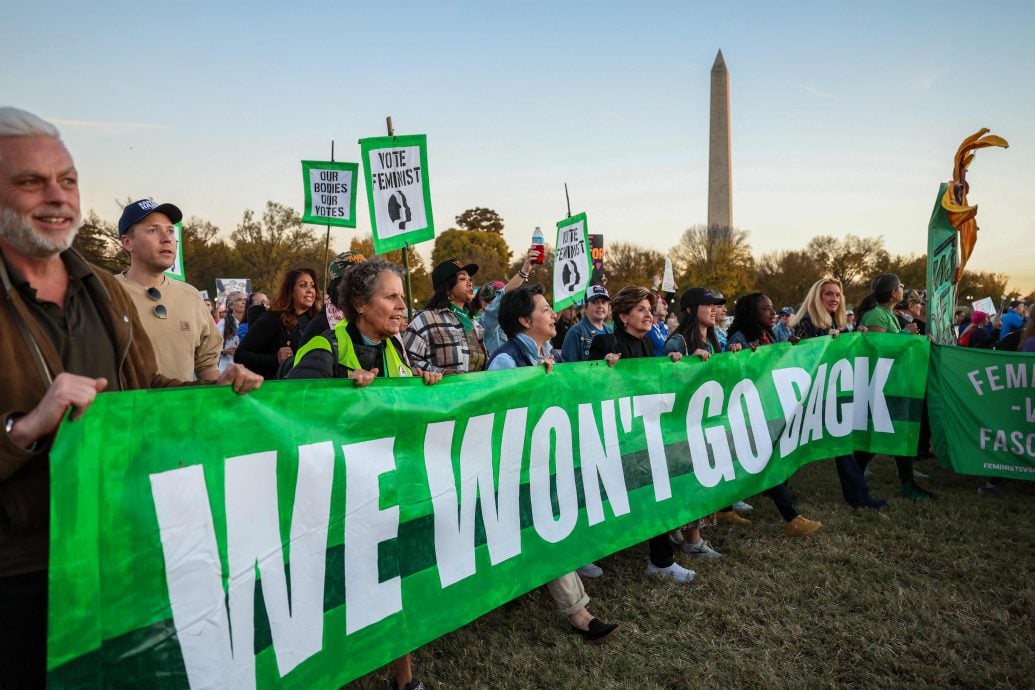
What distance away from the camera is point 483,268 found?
54625mm

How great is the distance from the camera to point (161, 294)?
3.39m

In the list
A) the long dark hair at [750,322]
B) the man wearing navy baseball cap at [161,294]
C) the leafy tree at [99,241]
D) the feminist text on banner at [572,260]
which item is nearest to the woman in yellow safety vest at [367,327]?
the man wearing navy baseball cap at [161,294]

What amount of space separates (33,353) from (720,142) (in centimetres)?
4252

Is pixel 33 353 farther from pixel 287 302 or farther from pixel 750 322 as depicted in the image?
pixel 750 322

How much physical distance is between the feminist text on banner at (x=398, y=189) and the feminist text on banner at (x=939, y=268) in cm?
483

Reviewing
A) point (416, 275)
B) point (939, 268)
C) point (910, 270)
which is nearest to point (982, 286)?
point (910, 270)

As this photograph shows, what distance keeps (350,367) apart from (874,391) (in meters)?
4.94

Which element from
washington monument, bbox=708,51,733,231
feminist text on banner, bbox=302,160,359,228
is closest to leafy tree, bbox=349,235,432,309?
washington monument, bbox=708,51,733,231

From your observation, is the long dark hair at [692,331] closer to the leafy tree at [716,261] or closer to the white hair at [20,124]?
the white hair at [20,124]

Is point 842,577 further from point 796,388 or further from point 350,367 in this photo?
point 350,367

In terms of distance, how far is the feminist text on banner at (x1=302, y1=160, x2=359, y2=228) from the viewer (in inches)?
336

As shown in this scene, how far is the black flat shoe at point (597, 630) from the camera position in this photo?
3562mm

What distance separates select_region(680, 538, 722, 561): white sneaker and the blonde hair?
112 inches

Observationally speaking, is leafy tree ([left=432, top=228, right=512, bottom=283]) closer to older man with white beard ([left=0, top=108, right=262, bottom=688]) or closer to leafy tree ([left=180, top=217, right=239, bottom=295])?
leafy tree ([left=180, top=217, right=239, bottom=295])
